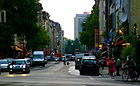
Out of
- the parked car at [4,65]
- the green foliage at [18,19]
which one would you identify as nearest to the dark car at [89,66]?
the parked car at [4,65]

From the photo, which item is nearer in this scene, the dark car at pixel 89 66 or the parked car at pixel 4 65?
the dark car at pixel 89 66

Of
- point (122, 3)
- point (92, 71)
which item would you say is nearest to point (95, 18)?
point (122, 3)

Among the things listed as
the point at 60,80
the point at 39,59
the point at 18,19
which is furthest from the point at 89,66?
the point at 39,59

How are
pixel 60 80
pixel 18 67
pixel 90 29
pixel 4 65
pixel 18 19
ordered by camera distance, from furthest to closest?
pixel 90 29, pixel 18 19, pixel 4 65, pixel 18 67, pixel 60 80

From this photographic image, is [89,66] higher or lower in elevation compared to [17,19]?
lower

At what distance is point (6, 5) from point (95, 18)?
6242cm

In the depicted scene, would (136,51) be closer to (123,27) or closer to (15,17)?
(123,27)

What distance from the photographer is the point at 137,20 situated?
56.3 meters

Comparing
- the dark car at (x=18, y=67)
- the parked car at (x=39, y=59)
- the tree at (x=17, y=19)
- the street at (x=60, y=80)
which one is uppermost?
the tree at (x=17, y=19)

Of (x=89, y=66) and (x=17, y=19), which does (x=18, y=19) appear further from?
(x=89, y=66)

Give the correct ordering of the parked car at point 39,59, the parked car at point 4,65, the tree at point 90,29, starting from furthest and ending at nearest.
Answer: the tree at point 90,29
the parked car at point 39,59
the parked car at point 4,65

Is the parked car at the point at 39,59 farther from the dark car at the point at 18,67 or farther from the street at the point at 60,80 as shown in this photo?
the street at the point at 60,80

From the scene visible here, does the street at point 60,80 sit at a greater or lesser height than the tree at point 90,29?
lesser

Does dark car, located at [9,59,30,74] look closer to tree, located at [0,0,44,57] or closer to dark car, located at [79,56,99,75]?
dark car, located at [79,56,99,75]
